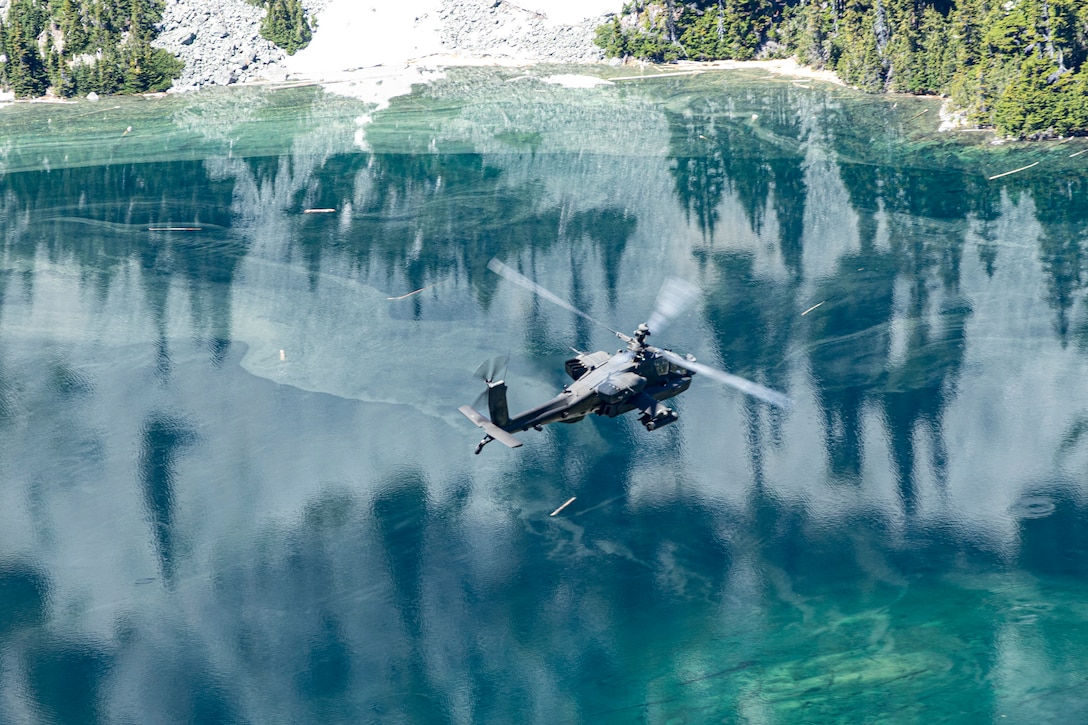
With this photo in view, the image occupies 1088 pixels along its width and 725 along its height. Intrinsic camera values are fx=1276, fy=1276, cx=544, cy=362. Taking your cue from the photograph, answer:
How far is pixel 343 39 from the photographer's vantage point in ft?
345

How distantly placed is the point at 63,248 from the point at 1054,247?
185ft

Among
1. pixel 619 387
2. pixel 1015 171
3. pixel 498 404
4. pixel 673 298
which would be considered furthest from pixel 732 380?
pixel 1015 171

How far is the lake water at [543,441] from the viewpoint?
1759 inches

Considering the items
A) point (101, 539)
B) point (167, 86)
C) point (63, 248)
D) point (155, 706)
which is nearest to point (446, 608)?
point (155, 706)

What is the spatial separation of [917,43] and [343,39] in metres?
45.6

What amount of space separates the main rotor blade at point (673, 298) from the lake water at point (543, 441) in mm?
754

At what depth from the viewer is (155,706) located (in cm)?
4356

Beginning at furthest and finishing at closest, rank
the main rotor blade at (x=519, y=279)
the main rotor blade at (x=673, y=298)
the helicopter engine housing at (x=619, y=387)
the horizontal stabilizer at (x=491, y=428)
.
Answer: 1. the main rotor blade at (x=519, y=279)
2. the main rotor blade at (x=673, y=298)
3. the helicopter engine housing at (x=619, y=387)
4. the horizontal stabilizer at (x=491, y=428)

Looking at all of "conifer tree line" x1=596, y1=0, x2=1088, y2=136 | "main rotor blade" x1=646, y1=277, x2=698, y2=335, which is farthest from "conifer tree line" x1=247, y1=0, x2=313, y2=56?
"main rotor blade" x1=646, y1=277, x2=698, y2=335

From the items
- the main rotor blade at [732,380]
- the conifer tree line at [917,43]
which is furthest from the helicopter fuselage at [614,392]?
the conifer tree line at [917,43]

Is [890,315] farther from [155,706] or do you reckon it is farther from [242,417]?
[155,706]

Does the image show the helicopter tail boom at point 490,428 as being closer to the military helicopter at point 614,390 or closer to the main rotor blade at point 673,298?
the military helicopter at point 614,390

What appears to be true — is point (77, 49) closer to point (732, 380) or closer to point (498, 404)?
point (498, 404)

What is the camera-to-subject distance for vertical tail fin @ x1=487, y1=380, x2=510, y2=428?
44969mm
